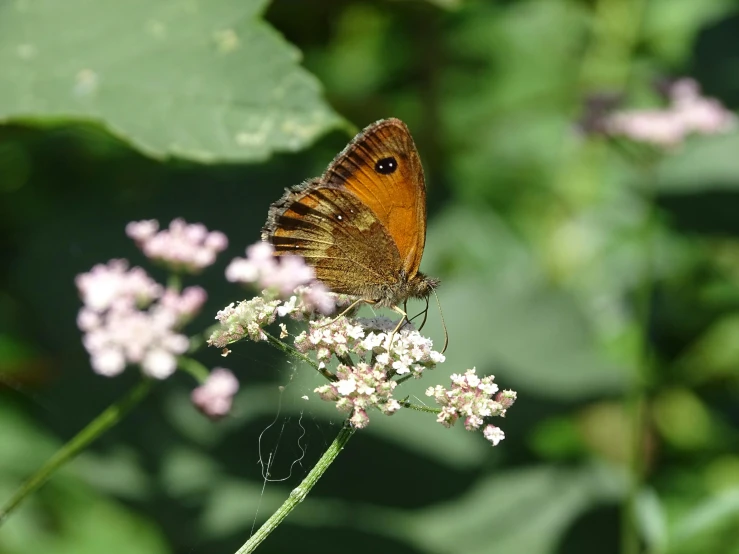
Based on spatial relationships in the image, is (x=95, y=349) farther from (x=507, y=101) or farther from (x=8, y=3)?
(x=507, y=101)

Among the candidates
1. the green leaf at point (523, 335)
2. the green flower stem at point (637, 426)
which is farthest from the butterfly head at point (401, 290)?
the green flower stem at point (637, 426)

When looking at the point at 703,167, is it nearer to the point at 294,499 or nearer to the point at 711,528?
the point at 711,528

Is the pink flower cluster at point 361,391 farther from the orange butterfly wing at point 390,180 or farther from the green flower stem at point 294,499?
the orange butterfly wing at point 390,180

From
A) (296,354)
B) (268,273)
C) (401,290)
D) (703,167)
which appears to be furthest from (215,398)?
(703,167)

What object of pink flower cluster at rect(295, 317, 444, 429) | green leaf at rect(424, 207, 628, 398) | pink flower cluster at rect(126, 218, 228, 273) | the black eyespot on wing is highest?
the black eyespot on wing

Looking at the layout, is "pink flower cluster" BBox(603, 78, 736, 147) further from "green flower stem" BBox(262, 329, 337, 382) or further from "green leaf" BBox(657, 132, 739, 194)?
"green flower stem" BBox(262, 329, 337, 382)

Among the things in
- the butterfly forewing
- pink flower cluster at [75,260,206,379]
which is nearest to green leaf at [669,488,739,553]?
the butterfly forewing

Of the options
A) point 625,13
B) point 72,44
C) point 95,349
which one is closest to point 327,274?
point 95,349
